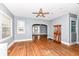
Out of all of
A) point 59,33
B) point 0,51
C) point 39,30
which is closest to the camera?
point 0,51

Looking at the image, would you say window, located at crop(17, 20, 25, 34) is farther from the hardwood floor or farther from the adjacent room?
the hardwood floor

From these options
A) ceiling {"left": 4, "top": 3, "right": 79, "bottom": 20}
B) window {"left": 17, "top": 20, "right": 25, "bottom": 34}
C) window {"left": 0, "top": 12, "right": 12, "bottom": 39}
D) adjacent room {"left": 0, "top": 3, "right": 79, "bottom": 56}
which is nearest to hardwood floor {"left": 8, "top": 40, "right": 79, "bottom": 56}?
adjacent room {"left": 0, "top": 3, "right": 79, "bottom": 56}

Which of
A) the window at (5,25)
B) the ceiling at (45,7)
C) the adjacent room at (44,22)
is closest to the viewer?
the ceiling at (45,7)

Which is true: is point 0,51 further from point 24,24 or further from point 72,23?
point 24,24

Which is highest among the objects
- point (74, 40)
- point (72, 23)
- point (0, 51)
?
point (72, 23)

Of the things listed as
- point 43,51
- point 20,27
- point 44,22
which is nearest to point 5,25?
point 43,51

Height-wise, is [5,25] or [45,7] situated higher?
[45,7]

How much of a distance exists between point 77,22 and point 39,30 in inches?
430

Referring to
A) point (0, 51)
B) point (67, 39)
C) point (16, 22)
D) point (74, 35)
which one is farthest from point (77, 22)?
point (0, 51)

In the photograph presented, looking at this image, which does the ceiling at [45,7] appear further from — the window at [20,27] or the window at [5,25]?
the window at [20,27]

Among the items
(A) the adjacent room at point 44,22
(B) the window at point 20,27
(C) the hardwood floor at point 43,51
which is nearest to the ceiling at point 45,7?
(A) the adjacent room at point 44,22

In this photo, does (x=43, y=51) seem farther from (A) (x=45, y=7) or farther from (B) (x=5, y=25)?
(B) (x=5, y=25)

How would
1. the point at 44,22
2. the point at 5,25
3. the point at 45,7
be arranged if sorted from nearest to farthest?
1. the point at 45,7
2. the point at 5,25
3. the point at 44,22

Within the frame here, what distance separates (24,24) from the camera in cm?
934
